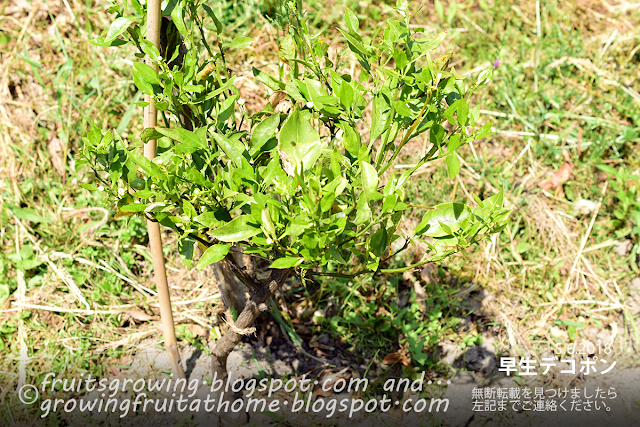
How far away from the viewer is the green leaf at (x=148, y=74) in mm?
1199

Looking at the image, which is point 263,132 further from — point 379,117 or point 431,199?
point 431,199

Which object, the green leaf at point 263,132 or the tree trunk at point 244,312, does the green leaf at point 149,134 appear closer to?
the green leaf at point 263,132

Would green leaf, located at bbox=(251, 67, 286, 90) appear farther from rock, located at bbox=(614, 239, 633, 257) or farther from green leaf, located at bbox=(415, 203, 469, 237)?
rock, located at bbox=(614, 239, 633, 257)

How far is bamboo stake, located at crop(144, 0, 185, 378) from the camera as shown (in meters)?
1.33

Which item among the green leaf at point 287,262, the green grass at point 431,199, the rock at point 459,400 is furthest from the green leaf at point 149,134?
the rock at point 459,400

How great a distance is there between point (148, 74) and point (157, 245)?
0.76 meters

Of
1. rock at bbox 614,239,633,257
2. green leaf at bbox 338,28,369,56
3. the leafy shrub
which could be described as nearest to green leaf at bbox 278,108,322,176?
the leafy shrub

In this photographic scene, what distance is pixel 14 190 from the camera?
8.41ft

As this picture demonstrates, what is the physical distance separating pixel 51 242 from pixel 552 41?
305 cm

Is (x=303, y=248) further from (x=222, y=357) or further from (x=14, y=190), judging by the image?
(x=14, y=190)

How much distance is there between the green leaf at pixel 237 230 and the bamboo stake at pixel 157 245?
1.18 ft

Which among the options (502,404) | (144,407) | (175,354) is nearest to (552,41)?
(502,404)

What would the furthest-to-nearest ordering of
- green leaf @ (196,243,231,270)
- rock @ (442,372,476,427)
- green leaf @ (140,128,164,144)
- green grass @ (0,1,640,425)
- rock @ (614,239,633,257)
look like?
rock @ (614,239,633,257) < green grass @ (0,1,640,425) < rock @ (442,372,476,427) < green leaf @ (140,128,164,144) < green leaf @ (196,243,231,270)

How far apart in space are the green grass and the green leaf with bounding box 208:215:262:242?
47.0 inches
